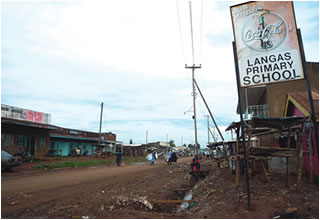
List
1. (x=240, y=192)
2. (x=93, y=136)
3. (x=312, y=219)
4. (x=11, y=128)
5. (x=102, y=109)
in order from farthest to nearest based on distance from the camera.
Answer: (x=93, y=136) < (x=102, y=109) < (x=11, y=128) < (x=240, y=192) < (x=312, y=219)

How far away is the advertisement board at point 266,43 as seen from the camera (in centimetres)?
675

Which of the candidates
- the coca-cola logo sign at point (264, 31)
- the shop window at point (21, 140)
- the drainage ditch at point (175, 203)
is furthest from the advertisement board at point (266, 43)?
the shop window at point (21, 140)

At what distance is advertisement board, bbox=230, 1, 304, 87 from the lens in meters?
6.75

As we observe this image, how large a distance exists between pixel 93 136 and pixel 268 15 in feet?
129

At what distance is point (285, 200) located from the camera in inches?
268

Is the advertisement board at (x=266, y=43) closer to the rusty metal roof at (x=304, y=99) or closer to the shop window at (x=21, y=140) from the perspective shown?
the rusty metal roof at (x=304, y=99)

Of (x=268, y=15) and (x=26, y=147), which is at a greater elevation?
(x=268, y=15)

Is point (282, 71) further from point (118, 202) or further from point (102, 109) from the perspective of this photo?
point (102, 109)

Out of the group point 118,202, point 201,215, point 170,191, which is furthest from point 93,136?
point 201,215

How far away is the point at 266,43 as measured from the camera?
6.89 metres

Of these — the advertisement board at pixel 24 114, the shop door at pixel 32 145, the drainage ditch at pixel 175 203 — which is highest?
the advertisement board at pixel 24 114

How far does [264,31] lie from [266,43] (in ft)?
1.08

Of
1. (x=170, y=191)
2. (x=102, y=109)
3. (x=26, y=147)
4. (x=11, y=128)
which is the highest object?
(x=102, y=109)

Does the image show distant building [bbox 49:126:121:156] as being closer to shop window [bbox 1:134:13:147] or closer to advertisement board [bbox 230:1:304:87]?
shop window [bbox 1:134:13:147]
